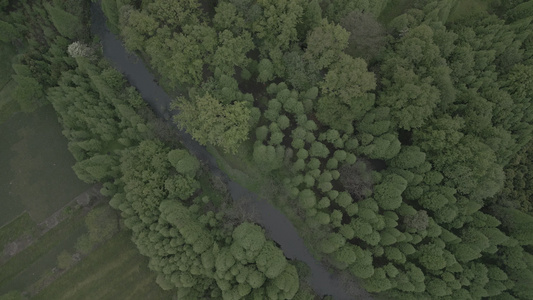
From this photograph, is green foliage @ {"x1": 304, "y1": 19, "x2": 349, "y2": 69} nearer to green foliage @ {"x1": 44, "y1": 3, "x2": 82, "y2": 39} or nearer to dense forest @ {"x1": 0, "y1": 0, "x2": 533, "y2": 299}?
dense forest @ {"x1": 0, "y1": 0, "x2": 533, "y2": 299}

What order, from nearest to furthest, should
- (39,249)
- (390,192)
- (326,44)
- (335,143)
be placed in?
1. (326,44)
2. (390,192)
3. (335,143)
4. (39,249)

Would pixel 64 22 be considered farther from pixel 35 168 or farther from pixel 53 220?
pixel 53 220

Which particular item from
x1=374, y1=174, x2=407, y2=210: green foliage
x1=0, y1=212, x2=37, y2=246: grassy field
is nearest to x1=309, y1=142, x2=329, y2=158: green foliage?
x1=374, y1=174, x2=407, y2=210: green foliage

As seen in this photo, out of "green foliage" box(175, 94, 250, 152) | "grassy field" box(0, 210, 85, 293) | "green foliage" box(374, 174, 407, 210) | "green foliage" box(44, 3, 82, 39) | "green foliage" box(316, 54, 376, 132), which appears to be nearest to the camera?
"green foliage" box(316, 54, 376, 132)

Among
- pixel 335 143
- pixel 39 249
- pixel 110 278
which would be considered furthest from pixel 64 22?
pixel 335 143

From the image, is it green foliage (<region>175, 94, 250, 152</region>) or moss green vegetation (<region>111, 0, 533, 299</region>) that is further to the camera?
green foliage (<region>175, 94, 250, 152</region>)

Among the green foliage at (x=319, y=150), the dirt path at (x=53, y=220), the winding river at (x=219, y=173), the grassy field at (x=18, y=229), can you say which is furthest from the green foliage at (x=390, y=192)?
the grassy field at (x=18, y=229)
